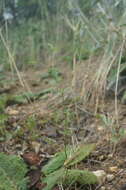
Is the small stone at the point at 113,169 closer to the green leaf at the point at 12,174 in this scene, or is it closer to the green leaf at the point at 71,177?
the green leaf at the point at 71,177

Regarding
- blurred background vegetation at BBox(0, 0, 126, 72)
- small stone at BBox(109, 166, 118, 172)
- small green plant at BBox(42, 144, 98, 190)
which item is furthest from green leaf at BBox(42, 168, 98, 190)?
blurred background vegetation at BBox(0, 0, 126, 72)

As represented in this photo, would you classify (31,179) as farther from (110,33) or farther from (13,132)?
(110,33)

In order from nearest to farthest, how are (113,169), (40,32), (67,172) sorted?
(67,172), (113,169), (40,32)

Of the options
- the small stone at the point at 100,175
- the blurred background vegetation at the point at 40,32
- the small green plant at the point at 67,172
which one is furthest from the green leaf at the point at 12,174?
the blurred background vegetation at the point at 40,32

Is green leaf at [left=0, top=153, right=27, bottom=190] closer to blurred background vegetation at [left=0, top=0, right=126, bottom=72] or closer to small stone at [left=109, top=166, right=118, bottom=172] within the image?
small stone at [left=109, top=166, right=118, bottom=172]

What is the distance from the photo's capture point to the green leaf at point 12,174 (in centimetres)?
76

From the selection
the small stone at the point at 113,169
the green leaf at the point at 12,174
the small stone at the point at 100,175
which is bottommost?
the small stone at the point at 113,169

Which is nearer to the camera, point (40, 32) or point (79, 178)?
point (79, 178)

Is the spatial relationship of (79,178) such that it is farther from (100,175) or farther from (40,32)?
(40,32)

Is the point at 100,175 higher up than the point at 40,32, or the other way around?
the point at 40,32

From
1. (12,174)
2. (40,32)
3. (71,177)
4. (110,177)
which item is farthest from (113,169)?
(40,32)

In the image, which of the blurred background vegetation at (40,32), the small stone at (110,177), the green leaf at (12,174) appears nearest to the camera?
the green leaf at (12,174)

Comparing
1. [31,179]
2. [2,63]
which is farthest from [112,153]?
[2,63]

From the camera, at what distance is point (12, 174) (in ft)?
2.68
